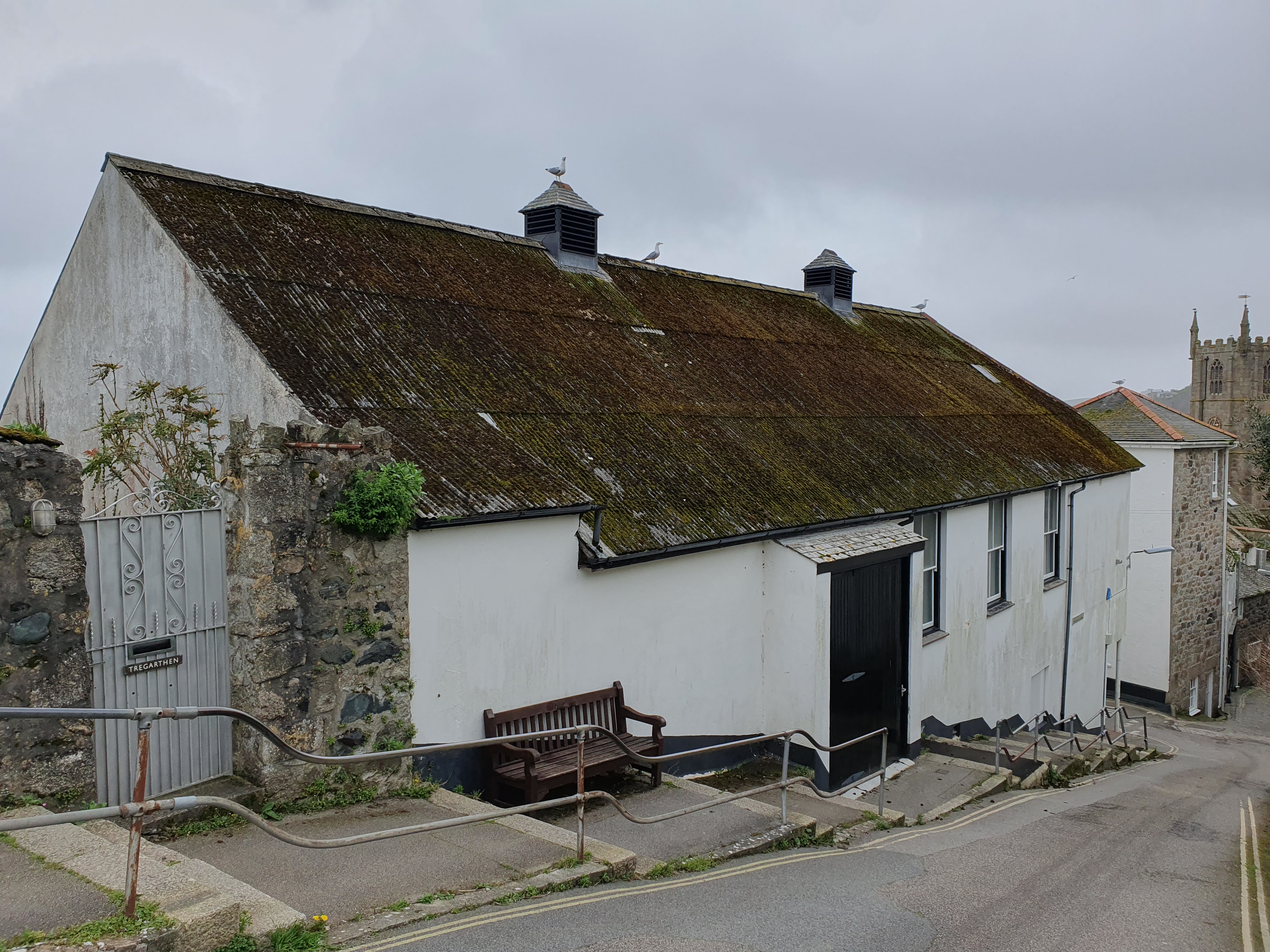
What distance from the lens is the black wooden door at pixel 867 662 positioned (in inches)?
460

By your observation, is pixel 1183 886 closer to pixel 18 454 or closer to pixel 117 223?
pixel 18 454

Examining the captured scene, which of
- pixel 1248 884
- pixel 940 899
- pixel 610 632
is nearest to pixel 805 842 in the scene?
pixel 940 899

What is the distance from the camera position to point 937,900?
680cm

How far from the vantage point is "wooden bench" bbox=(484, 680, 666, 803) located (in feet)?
26.5

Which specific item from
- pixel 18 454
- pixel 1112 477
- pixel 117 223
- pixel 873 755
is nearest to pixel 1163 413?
pixel 1112 477

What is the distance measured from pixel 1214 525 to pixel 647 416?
961 inches

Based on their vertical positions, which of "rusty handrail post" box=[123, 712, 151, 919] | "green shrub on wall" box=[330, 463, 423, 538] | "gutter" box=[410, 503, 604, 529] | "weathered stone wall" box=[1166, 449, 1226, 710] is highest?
"green shrub on wall" box=[330, 463, 423, 538]

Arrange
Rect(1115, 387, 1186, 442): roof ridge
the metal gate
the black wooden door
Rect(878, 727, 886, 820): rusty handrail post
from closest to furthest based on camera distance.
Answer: the metal gate → Rect(878, 727, 886, 820): rusty handrail post → the black wooden door → Rect(1115, 387, 1186, 442): roof ridge

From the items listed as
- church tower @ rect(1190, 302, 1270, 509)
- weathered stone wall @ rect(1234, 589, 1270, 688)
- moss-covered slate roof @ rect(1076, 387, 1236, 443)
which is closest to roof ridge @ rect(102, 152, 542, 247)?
moss-covered slate roof @ rect(1076, 387, 1236, 443)

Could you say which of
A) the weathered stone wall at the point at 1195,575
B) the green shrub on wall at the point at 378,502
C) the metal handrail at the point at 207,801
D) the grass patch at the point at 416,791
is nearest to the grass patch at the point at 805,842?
the metal handrail at the point at 207,801

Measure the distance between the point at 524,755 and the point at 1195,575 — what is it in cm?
2674

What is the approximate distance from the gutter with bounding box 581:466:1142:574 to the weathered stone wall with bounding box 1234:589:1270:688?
76.7 feet

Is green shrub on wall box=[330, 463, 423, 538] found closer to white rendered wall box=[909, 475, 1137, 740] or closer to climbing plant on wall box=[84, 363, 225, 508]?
climbing plant on wall box=[84, 363, 225, 508]

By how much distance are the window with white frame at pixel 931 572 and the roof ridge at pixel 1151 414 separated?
51.8 ft
